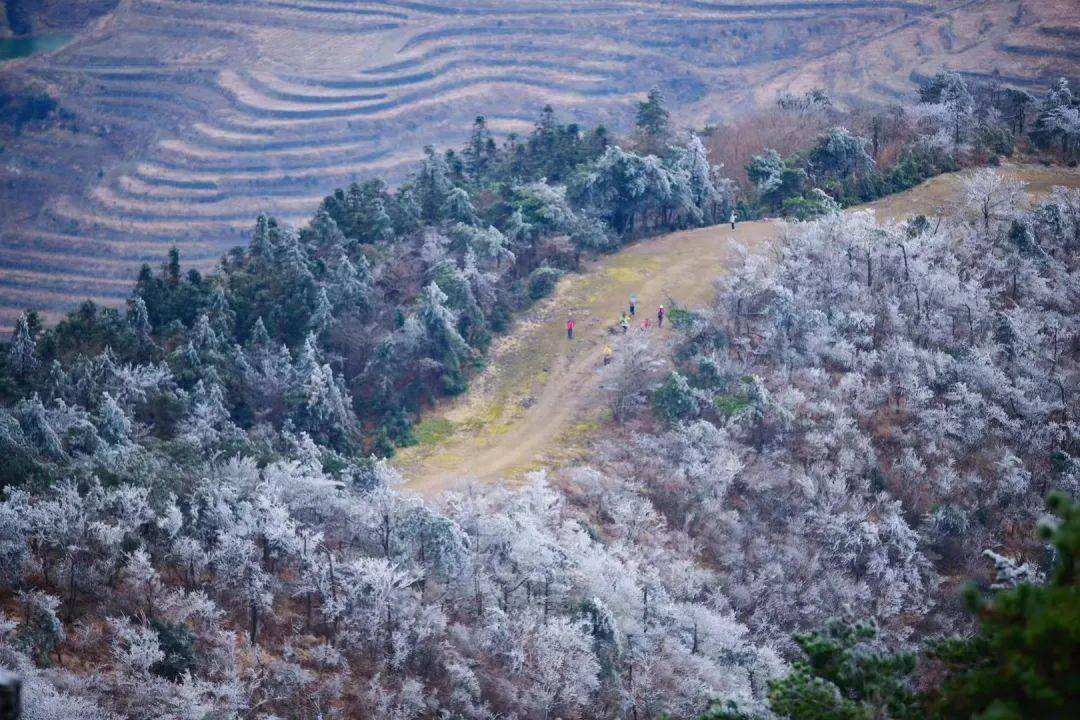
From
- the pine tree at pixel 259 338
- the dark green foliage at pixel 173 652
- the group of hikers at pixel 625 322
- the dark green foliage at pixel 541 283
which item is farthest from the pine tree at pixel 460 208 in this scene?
the dark green foliage at pixel 173 652

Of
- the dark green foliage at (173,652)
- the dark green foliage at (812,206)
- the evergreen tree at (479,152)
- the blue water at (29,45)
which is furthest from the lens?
the blue water at (29,45)

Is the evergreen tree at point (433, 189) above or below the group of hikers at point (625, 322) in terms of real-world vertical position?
above

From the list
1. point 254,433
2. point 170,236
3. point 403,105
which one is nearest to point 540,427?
point 254,433

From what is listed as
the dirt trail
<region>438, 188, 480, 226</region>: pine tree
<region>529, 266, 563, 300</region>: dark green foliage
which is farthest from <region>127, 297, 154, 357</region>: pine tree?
<region>529, 266, 563, 300</region>: dark green foliage

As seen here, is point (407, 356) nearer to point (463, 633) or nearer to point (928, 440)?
point (463, 633)

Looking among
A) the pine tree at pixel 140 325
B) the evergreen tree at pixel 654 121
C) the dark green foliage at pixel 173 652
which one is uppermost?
the evergreen tree at pixel 654 121

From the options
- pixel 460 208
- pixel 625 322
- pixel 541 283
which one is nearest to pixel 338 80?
pixel 460 208

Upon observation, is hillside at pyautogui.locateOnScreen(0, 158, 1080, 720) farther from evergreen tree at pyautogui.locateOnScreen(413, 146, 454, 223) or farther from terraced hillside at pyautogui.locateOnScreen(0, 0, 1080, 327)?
terraced hillside at pyautogui.locateOnScreen(0, 0, 1080, 327)

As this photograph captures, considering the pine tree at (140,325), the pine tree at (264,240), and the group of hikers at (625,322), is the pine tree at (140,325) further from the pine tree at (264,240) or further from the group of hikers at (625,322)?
the group of hikers at (625,322)

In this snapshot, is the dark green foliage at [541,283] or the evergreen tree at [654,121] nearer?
the dark green foliage at [541,283]
